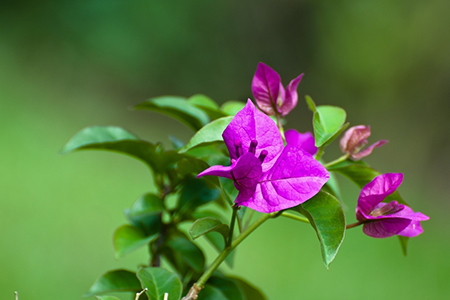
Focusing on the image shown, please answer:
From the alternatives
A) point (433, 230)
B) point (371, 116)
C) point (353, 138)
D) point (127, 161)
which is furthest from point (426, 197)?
point (353, 138)

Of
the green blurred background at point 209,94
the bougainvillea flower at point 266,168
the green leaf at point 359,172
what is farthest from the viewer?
the green blurred background at point 209,94

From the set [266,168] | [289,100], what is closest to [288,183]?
[266,168]

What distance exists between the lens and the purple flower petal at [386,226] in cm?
31

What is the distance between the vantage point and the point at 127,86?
107 inches

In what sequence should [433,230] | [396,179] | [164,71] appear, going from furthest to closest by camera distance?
[164,71]
[433,230]
[396,179]

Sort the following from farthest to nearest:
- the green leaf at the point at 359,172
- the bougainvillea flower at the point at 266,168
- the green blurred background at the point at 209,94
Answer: the green blurred background at the point at 209,94
the green leaf at the point at 359,172
the bougainvillea flower at the point at 266,168

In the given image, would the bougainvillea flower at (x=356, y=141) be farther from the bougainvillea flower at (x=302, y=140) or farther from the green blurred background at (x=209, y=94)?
the green blurred background at (x=209, y=94)

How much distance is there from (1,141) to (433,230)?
171 cm

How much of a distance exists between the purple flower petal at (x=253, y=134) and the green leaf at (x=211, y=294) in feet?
0.53

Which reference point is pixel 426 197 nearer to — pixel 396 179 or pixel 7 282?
pixel 7 282

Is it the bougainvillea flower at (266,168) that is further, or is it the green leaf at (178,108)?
the green leaf at (178,108)

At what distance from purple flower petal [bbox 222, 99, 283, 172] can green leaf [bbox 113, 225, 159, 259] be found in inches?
7.1

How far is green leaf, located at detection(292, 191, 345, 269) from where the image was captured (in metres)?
0.29

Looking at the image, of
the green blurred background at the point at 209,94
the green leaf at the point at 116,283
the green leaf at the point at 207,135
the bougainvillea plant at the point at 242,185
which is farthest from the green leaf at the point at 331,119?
the green blurred background at the point at 209,94
